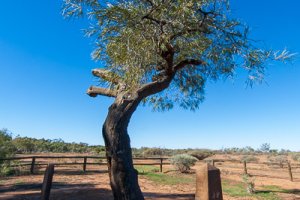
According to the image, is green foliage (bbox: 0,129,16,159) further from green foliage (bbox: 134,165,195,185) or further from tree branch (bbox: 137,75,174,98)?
tree branch (bbox: 137,75,174,98)

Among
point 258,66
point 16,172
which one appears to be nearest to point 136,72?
point 258,66

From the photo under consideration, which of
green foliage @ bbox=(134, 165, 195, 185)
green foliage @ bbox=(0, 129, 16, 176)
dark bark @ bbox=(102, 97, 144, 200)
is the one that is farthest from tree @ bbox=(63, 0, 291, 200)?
green foliage @ bbox=(0, 129, 16, 176)

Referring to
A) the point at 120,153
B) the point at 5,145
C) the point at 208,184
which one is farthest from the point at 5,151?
the point at 208,184

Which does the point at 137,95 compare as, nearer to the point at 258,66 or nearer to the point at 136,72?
the point at 136,72

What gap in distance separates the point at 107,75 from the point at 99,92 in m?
0.99

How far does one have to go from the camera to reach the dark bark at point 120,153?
6.90m

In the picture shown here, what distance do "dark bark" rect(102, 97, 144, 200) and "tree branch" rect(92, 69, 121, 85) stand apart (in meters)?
0.86

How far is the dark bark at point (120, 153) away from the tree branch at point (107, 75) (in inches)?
34.0

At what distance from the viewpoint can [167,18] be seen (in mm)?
7707

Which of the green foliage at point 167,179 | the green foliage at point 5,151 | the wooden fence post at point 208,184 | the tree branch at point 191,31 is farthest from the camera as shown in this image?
the green foliage at point 5,151

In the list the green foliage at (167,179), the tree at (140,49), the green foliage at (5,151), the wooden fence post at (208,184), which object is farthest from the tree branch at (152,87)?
the green foliage at (5,151)

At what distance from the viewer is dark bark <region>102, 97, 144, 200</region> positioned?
22.6ft

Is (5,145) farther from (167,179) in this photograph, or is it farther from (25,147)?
(25,147)

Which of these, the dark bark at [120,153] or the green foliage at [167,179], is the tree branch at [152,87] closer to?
the dark bark at [120,153]
